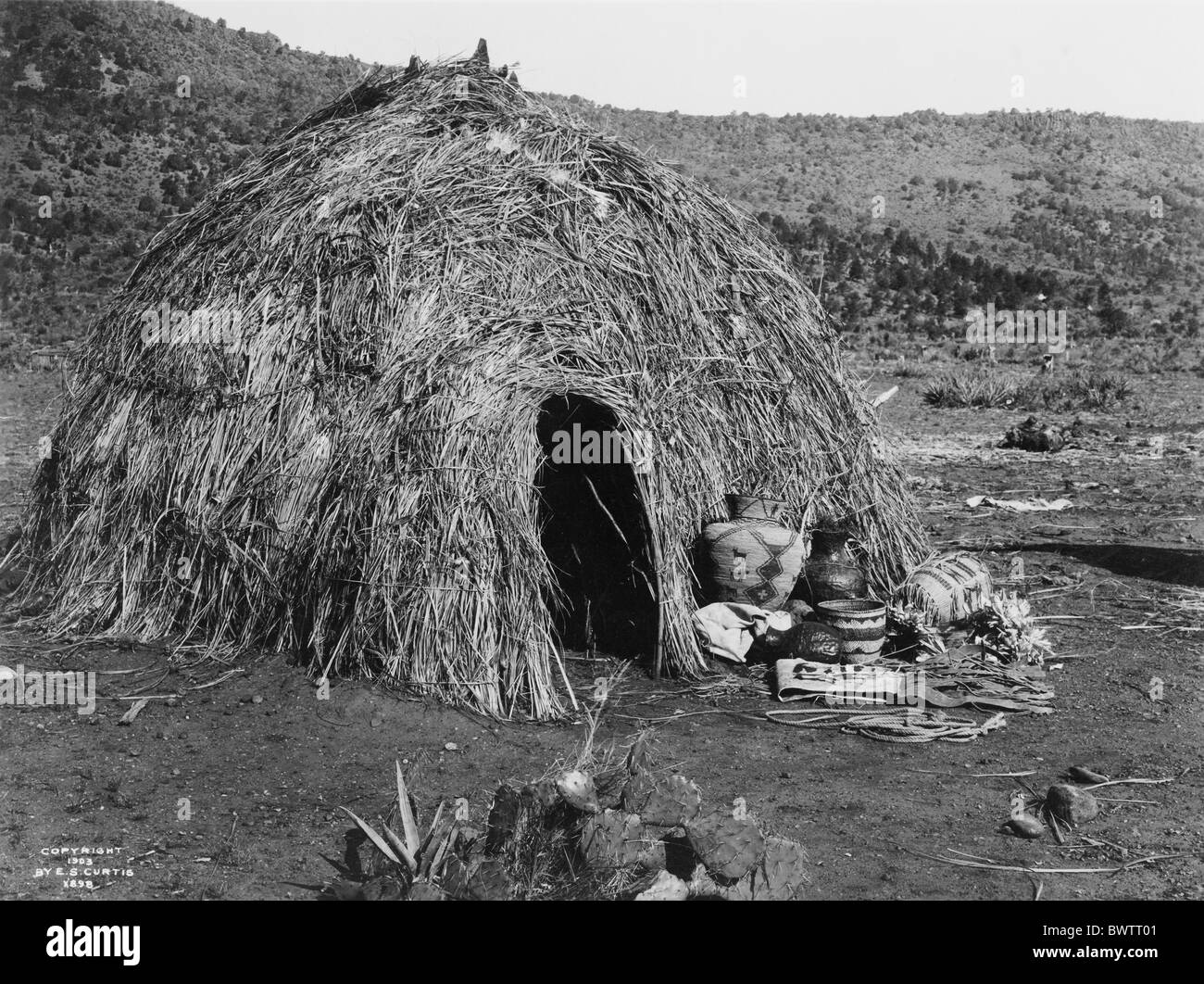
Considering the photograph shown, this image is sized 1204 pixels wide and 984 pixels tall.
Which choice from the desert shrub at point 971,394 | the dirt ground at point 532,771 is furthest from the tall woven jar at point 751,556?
the desert shrub at point 971,394

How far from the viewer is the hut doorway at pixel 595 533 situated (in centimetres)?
667

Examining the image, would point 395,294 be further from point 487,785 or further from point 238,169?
point 487,785

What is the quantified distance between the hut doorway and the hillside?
13.9 metres

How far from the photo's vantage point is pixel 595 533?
23.8 feet

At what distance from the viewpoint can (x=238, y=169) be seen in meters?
8.14

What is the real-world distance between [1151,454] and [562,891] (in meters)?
11.5

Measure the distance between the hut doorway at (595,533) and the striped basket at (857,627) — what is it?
3.31ft

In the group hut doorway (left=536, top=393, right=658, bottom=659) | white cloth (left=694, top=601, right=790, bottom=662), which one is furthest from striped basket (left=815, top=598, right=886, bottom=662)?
hut doorway (left=536, top=393, right=658, bottom=659)

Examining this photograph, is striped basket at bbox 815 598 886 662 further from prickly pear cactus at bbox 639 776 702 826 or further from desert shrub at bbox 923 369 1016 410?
desert shrub at bbox 923 369 1016 410

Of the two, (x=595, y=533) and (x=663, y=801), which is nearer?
(x=663, y=801)

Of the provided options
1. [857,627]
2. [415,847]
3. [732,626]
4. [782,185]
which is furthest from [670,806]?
[782,185]

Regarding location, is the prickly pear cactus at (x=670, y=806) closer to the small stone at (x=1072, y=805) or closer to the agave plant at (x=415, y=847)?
the agave plant at (x=415, y=847)

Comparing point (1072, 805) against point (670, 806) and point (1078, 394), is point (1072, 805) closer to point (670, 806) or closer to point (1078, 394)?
point (670, 806)

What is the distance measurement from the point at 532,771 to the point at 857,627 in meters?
2.21
